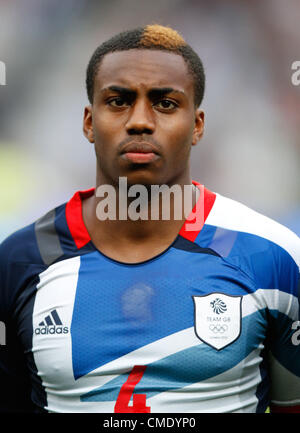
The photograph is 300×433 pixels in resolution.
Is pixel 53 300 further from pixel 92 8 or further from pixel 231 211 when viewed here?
pixel 92 8

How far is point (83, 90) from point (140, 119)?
5.13 m

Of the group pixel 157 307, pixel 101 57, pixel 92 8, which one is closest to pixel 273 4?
pixel 92 8

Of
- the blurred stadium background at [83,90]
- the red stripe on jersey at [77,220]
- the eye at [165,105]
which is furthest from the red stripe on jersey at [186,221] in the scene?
the blurred stadium background at [83,90]

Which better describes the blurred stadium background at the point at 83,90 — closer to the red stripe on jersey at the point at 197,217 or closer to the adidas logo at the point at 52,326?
the red stripe on jersey at the point at 197,217

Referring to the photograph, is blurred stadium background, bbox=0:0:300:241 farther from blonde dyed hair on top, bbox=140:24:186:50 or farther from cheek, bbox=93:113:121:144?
cheek, bbox=93:113:121:144

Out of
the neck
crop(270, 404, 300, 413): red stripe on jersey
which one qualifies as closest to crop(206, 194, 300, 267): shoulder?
the neck

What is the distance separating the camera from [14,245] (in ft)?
8.16

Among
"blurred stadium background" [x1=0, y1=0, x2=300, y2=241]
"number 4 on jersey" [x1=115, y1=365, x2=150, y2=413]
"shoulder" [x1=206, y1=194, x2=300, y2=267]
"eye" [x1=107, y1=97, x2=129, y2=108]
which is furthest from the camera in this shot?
"blurred stadium background" [x1=0, y1=0, x2=300, y2=241]

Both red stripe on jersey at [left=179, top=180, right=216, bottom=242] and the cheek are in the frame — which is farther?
red stripe on jersey at [left=179, top=180, right=216, bottom=242]

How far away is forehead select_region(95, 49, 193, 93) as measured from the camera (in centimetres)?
216

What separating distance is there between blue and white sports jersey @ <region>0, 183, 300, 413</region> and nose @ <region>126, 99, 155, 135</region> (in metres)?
0.45

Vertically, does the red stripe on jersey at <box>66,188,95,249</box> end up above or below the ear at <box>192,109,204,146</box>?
below

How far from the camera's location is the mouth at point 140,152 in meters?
2.12

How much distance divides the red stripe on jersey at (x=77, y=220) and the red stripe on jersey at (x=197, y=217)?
401 millimetres
